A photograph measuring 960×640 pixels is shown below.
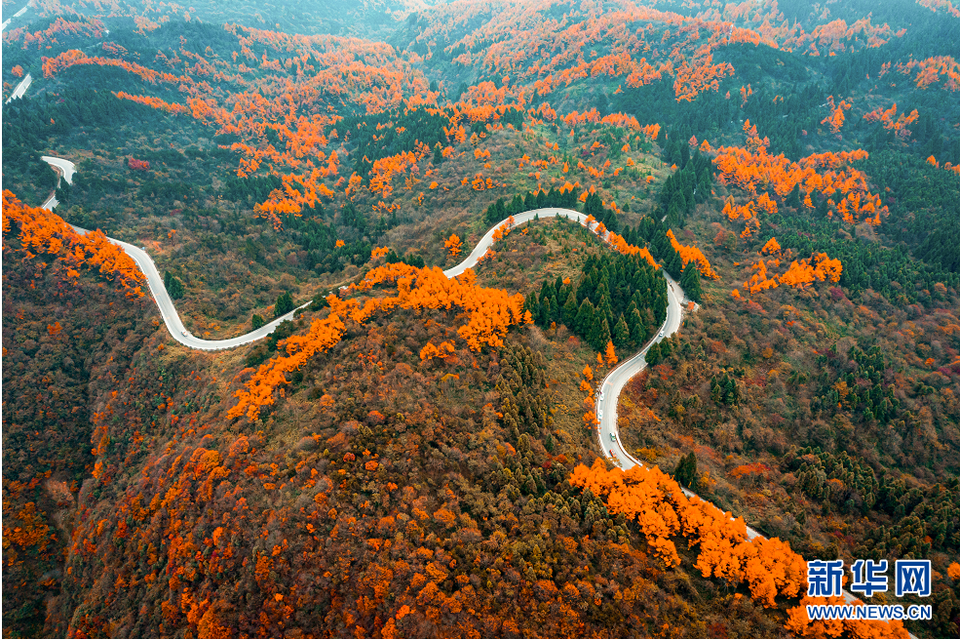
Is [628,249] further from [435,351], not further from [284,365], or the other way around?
[284,365]

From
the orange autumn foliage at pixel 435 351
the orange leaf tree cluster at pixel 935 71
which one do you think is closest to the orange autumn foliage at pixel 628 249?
the orange autumn foliage at pixel 435 351

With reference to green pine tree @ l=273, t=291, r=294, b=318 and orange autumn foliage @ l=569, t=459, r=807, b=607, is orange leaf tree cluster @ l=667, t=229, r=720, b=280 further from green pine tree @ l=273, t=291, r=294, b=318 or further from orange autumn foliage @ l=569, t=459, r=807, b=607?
green pine tree @ l=273, t=291, r=294, b=318

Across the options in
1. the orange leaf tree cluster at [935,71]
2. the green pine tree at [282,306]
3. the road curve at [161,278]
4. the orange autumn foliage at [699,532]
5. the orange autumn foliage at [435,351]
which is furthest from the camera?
the orange leaf tree cluster at [935,71]

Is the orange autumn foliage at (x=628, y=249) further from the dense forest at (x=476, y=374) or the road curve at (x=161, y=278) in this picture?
the road curve at (x=161, y=278)

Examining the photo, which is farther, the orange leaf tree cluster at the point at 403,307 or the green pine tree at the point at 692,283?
the green pine tree at the point at 692,283

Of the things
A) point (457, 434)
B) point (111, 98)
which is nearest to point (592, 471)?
point (457, 434)

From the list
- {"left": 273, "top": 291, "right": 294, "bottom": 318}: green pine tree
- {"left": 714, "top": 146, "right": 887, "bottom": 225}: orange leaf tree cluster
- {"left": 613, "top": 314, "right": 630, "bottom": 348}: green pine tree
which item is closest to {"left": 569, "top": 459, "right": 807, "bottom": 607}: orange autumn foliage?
{"left": 613, "top": 314, "right": 630, "bottom": 348}: green pine tree

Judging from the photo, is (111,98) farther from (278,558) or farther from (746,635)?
(746,635)
